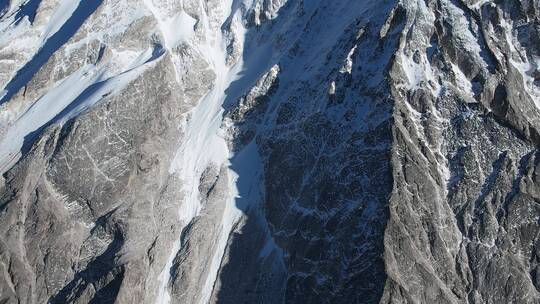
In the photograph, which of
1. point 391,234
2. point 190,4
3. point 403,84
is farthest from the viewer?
point 190,4

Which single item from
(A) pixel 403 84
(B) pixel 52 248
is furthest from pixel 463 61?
(B) pixel 52 248

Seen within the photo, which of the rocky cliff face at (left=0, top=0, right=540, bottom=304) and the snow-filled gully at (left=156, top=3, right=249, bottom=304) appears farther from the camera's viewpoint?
the snow-filled gully at (left=156, top=3, right=249, bottom=304)

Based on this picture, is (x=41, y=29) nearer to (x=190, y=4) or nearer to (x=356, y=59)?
(x=190, y=4)

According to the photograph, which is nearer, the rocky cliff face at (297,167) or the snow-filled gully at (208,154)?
the rocky cliff face at (297,167)
